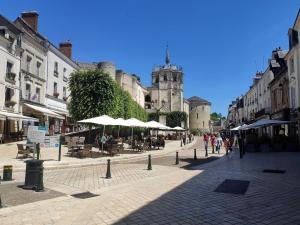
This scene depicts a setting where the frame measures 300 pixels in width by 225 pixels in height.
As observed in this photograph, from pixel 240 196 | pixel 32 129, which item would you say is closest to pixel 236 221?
pixel 240 196

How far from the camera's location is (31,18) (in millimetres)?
31547

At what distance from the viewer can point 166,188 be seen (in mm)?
8836

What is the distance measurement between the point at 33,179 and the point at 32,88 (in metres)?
21.8

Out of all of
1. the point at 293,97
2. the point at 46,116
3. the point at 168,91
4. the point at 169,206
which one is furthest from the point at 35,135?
the point at 168,91

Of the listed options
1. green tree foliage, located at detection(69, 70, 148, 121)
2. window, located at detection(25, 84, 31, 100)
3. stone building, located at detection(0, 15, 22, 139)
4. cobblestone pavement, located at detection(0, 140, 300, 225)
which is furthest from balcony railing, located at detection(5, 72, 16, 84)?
cobblestone pavement, located at detection(0, 140, 300, 225)

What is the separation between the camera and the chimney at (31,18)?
1240 inches

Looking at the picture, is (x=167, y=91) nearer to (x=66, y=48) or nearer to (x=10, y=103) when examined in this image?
(x=66, y=48)

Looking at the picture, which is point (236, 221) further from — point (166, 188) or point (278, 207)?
point (166, 188)

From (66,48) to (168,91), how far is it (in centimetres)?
5132

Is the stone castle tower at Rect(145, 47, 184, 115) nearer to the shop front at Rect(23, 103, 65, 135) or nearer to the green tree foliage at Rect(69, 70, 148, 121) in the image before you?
the shop front at Rect(23, 103, 65, 135)


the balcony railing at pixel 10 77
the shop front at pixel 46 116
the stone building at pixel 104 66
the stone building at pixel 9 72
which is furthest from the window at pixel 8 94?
the stone building at pixel 104 66

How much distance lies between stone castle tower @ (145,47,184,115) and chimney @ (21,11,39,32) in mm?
55986

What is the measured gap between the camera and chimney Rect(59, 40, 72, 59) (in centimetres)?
3826

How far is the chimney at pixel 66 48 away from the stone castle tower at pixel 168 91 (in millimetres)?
48781
